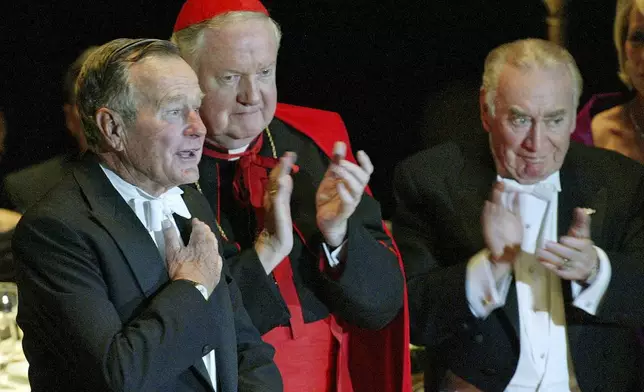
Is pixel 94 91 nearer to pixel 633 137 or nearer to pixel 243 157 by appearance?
pixel 243 157

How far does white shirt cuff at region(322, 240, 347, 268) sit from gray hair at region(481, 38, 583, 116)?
64cm

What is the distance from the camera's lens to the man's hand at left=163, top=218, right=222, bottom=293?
2699mm

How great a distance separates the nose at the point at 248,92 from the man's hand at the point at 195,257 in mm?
515

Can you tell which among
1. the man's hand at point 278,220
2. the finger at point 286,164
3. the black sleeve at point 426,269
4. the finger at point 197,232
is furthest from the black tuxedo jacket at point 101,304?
the black sleeve at point 426,269

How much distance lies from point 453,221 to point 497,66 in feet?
1.62

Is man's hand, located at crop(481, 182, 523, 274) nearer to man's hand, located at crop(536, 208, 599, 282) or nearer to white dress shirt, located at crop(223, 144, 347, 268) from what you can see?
man's hand, located at crop(536, 208, 599, 282)

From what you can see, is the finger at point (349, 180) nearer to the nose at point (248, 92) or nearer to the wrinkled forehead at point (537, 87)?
the nose at point (248, 92)

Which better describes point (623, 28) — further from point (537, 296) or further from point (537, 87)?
point (537, 296)

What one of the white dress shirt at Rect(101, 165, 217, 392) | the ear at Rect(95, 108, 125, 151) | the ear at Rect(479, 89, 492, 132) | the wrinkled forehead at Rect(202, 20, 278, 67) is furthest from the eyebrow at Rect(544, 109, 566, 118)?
the ear at Rect(95, 108, 125, 151)

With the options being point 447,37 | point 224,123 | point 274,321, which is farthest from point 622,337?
point 447,37

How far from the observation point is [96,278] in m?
2.55

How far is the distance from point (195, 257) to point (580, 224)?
1.18 metres

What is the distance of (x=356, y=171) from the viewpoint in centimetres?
308

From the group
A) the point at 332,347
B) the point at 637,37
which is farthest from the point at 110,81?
the point at 637,37
